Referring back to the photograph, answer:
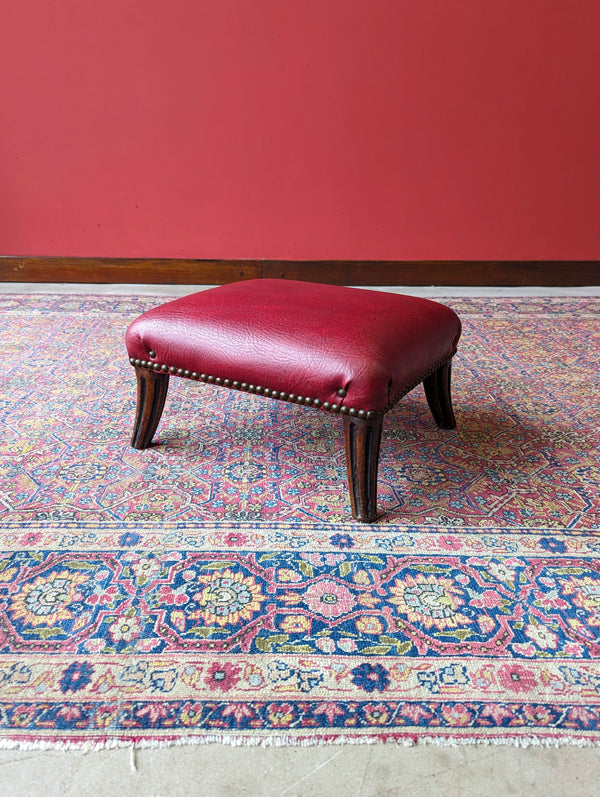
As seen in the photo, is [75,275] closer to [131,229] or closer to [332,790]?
[131,229]

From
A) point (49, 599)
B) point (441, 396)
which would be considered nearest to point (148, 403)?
point (49, 599)

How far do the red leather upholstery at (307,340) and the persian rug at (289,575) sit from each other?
1.07 feet

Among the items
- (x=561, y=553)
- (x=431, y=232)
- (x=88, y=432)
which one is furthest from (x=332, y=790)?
(x=431, y=232)

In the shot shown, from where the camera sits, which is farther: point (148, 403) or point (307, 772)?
point (148, 403)

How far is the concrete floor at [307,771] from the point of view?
913mm

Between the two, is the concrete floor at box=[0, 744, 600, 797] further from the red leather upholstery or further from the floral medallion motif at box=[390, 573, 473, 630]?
the red leather upholstery

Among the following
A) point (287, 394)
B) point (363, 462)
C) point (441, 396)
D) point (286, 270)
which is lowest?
point (286, 270)

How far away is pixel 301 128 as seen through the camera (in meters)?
Answer: 3.80

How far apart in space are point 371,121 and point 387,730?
11.8ft

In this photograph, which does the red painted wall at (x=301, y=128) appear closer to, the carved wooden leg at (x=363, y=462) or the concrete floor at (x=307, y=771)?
the carved wooden leg at (x=363, y=462)

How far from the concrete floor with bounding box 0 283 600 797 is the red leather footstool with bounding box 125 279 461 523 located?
651mm

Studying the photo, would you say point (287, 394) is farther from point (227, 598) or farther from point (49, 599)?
point (49, 599)

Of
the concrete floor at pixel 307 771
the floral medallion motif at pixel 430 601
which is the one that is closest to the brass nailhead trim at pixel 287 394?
the floral medallion motif at pixel 430 601

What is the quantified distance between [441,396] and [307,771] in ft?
4.35
